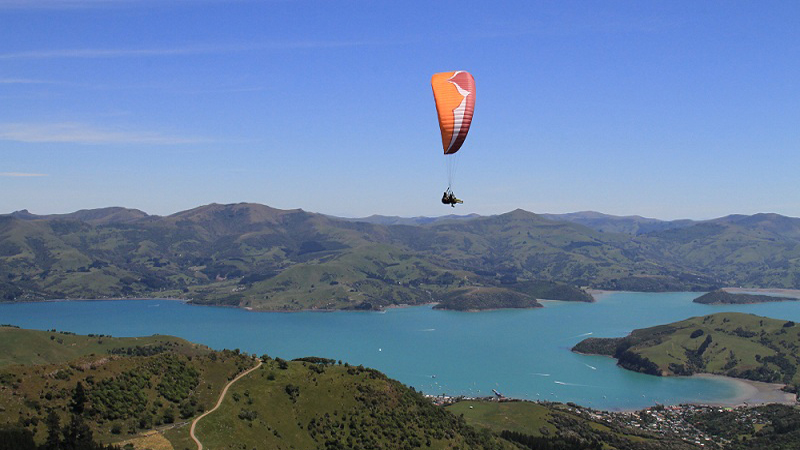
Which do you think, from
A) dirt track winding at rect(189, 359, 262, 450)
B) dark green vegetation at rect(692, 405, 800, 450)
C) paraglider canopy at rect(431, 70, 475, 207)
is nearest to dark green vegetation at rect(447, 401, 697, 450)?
dark green vegetation at rect(692, 405, 800, 450)

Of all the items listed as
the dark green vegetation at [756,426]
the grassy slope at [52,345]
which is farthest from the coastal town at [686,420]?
the grassy slope at [52,345]

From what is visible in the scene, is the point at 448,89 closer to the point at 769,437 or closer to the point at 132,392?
the point at 132,392

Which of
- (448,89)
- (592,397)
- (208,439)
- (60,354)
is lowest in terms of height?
(592,397)

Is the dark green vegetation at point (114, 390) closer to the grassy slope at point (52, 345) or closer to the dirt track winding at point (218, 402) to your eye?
the dirt track winding at point (218, 402)

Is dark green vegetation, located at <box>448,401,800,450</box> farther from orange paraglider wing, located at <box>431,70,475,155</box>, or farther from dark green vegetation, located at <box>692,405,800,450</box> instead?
orange paraglider wing, located at <box>431,70,475,155</box>

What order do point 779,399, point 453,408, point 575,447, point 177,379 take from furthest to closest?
1. point 779,399
2. point 453,408
3. point 575,447
4. point 177,379

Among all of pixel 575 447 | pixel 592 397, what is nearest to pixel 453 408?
pixel 575 447
